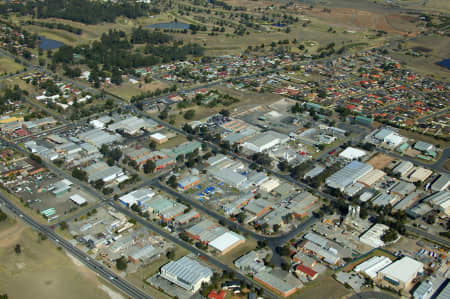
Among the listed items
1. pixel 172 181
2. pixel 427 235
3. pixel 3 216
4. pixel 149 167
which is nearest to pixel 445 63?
pixel 427 235

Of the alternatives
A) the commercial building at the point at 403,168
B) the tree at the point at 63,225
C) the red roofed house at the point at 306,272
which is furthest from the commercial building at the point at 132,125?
the commercial building at the point at 403,168

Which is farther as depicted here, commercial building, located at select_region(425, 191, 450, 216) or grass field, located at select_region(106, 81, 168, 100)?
grass field, located at select_region(106, 81, 168, 100)

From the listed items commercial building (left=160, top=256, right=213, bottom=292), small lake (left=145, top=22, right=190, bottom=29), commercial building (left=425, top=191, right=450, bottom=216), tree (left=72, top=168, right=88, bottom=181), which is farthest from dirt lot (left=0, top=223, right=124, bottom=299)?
small lake (left=145, top=22, right=190, bottom=29)

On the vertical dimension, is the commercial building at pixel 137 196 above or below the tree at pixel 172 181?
below

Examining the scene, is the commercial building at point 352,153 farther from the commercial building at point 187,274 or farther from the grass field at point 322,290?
the commercial building at point 187,274

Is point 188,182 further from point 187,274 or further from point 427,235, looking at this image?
point 427,235

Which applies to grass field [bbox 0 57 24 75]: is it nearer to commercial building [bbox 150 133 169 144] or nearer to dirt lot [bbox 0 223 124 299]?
commercial building [bbox 150 133 169 144]

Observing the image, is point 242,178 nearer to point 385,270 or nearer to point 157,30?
point 385,270
